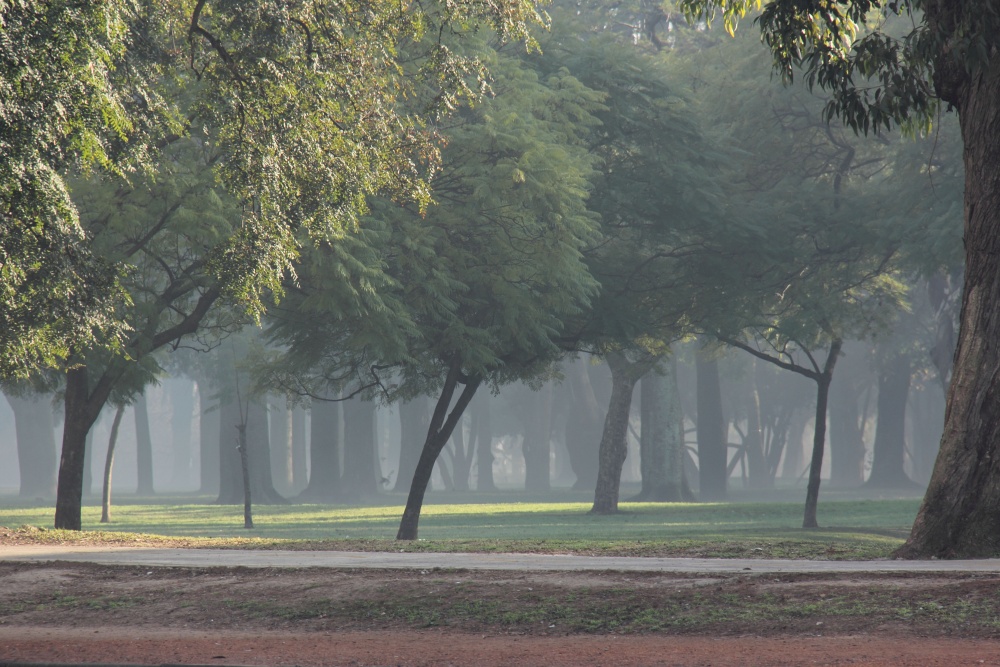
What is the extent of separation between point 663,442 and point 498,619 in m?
37.9

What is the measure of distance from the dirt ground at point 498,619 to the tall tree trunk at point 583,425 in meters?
49.4

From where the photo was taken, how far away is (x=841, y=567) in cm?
1140

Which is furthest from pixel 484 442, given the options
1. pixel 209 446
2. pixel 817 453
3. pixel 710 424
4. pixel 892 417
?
pixel 817 453

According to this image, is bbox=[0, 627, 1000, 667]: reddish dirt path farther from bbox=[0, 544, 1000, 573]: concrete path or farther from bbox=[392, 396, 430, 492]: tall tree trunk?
bbox=[392, 396, 430, 492]: tall tree trunk

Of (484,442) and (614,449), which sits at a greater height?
(484,442)

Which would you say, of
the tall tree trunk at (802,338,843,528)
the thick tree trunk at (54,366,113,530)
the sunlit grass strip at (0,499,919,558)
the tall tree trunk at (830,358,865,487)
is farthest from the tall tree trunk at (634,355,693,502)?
the thick tree trunk at (54,366,113,530)

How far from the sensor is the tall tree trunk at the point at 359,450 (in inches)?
2125

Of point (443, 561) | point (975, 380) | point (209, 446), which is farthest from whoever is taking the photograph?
point (209, 446)

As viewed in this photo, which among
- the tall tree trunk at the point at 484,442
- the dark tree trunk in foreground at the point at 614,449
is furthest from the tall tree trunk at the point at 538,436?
the dark tree trunk in foreground at the point at 614,449

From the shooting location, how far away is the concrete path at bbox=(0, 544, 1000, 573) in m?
11.3

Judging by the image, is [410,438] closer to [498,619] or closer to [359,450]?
[359,450]

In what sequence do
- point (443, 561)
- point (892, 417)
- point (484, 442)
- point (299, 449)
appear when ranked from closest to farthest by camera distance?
1. point (443, 561)
2. point (892, 417)
3. point (484, 442)
4. point (299, 449)

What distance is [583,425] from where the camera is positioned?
60.9 m

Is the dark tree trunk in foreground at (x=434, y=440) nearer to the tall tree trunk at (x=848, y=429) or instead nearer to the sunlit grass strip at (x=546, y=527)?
the sunlit grass strip at (x=546, y=527)
